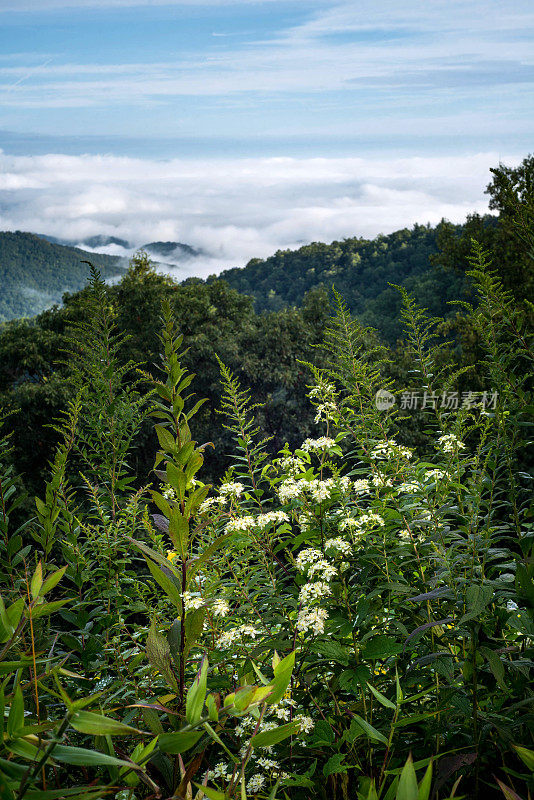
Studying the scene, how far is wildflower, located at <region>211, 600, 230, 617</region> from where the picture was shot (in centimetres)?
169

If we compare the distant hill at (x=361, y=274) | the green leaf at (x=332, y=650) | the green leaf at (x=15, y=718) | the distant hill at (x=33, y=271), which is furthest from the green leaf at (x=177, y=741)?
the distant hill at (x=33, y=271)

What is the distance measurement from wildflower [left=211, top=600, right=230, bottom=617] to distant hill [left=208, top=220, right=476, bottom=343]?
24.5 meters

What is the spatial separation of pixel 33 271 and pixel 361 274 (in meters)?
44.3

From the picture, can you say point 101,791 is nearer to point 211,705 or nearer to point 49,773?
point 211,705

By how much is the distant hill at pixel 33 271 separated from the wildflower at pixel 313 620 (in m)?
61.9

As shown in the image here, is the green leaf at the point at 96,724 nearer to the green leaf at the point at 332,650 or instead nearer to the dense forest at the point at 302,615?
the dense forest at the point at 302,615

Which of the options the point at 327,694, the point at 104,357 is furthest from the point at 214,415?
the point at 327,694

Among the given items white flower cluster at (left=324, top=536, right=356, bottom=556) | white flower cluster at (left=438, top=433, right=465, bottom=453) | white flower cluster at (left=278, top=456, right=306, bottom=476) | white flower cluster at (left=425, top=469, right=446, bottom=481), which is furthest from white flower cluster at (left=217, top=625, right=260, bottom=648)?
white flower cluster at (left=438, top=433, right=465, bottom=453)

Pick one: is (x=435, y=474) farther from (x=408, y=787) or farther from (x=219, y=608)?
(x=408, y=787)

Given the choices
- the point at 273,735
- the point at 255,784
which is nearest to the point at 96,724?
the point at 273,735

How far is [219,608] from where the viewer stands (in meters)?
1.68

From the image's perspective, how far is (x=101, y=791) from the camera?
2.18 feet

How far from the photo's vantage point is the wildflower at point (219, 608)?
169 centimetres

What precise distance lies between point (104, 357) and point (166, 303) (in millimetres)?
1626
